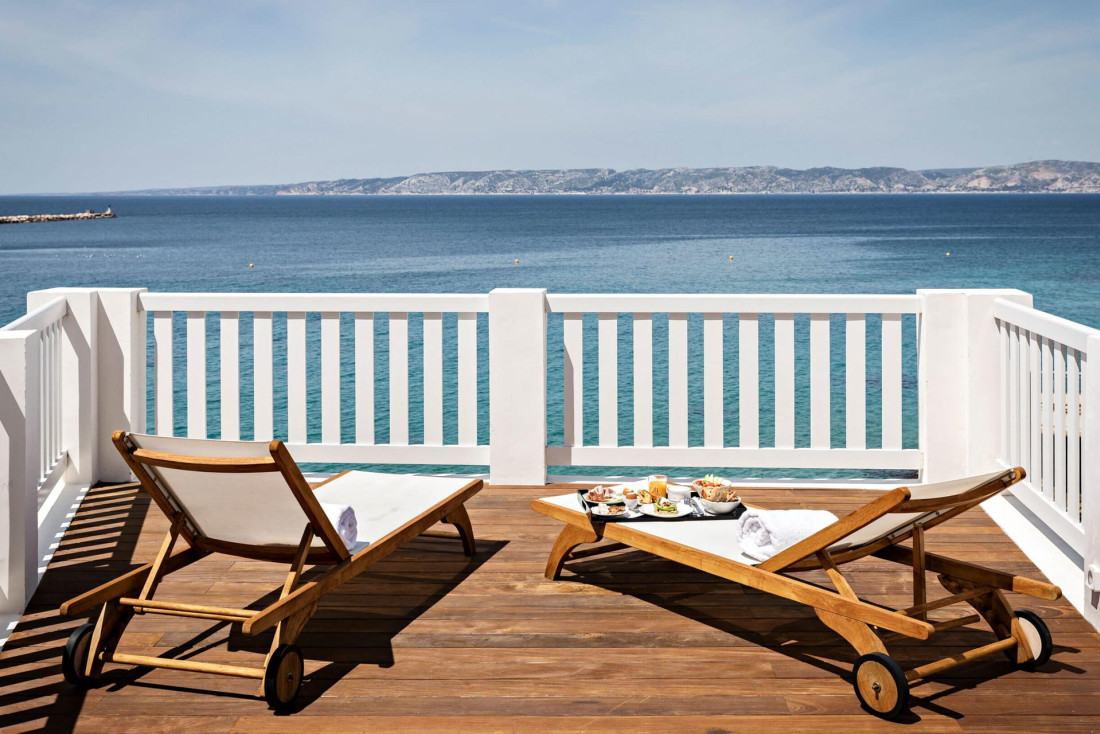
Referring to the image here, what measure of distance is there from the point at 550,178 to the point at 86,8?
47.5 metres

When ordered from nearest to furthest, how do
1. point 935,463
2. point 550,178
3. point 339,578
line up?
point 339,578 → point 935,463 → point 550,178

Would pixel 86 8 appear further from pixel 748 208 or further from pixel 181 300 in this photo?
pixel 181 300

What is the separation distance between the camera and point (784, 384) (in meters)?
4.83

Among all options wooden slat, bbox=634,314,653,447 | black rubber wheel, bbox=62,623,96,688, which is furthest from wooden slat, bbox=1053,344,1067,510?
black rubber wheel, bbox=62,623,96,688

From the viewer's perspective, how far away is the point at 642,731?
2.37 metres

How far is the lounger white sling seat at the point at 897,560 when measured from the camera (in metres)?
2.45

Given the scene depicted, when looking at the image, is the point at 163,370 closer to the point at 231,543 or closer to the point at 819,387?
the point at 231,543

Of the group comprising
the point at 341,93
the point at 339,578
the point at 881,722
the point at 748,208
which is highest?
the point at 341,93

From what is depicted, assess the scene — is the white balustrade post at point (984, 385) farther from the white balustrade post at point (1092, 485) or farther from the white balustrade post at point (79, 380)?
the white balustrade post at point (79, 380)

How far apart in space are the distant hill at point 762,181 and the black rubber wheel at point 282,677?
311ft

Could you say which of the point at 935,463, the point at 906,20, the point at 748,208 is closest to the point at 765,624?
the point at 935,463

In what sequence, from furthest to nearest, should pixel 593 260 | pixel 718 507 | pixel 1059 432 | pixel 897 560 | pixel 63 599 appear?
pixel 593 260 < pixel 1059 432 < pixel 718 507 < pixel 63 599 < pixel 897 560

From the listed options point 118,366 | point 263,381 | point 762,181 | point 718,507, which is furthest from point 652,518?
point 762,181

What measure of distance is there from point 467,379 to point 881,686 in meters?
2.77
